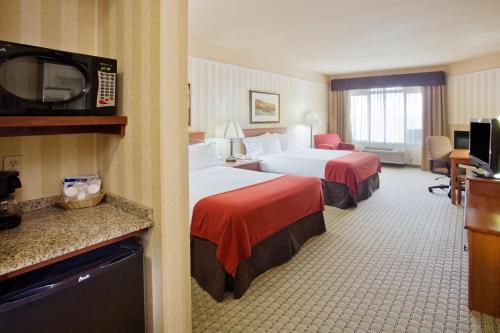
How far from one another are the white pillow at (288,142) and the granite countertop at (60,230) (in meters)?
4.90

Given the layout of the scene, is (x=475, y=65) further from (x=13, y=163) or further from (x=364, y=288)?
(x=13, y=163)

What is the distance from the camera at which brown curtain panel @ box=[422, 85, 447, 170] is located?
7.41m

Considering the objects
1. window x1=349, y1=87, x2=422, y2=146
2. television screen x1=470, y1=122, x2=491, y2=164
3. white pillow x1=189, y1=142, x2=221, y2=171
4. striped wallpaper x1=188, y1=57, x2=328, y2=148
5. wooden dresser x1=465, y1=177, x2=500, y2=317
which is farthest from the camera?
window x1=349, y1=87, x2=422, y2=146

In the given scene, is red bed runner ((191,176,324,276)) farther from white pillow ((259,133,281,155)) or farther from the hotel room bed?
white pillow ((259,133,281,155))

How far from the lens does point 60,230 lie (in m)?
1.37

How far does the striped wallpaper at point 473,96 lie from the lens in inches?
256

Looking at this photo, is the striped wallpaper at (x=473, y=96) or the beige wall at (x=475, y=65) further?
the striped wallpaper at (x=473, y=96)

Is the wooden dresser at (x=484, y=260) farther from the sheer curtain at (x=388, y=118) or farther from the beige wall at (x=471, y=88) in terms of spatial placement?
the sheer curtain at (x=388, y=118)

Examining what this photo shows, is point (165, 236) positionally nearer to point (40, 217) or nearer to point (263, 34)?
point (40, 217)

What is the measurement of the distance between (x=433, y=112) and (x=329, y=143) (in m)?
2.57

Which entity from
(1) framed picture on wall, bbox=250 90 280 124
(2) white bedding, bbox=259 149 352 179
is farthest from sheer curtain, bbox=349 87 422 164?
(2) white bedding, bbox=259 149 352 179

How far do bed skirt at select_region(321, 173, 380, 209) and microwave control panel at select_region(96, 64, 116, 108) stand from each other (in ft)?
12.6

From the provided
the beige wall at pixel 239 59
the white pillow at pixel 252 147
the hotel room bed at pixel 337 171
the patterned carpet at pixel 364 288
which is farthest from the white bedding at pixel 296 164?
the beige wall at pixel 239 59

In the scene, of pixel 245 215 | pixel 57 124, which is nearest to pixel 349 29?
pixel 245 215
